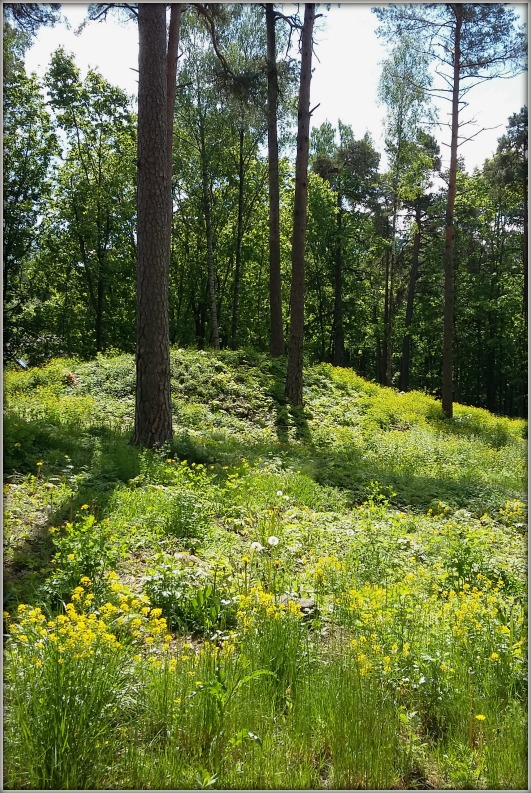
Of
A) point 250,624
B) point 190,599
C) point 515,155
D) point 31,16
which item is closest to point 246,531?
point 190,599

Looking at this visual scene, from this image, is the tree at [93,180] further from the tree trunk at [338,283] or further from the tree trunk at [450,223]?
the tree trunk at [450,223]

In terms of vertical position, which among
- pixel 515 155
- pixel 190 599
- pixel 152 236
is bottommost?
pixel 190 599

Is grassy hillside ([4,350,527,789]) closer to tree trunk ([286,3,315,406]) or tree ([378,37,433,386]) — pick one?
tree trunk ([286,3,315,406])

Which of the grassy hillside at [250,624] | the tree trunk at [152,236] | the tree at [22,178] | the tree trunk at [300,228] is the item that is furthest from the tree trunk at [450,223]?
the tree at [22,178]

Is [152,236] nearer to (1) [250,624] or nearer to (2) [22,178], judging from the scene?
(1) [250,624]

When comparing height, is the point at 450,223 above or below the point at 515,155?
below

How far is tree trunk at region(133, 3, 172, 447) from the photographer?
7.34m

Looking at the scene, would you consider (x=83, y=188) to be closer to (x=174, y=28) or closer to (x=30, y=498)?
(x=174, y=28)

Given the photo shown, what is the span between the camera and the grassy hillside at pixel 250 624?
2.27 metres

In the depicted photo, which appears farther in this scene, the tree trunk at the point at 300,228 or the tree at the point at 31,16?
the tree trunk at the point at 300,228

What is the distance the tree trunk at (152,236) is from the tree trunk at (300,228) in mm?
5343

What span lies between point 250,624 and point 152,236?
5997mm

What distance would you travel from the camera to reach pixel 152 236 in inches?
297

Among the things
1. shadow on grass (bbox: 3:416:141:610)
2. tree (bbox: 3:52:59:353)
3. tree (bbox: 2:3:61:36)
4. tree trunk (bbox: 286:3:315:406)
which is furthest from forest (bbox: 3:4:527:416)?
shadow on grass (bbox: 3:416:141:610)
